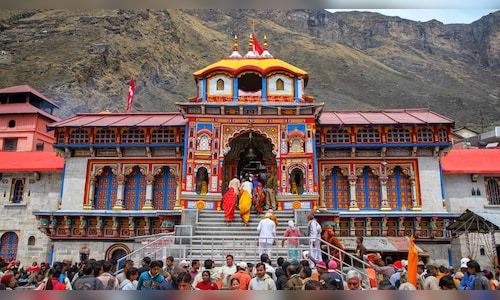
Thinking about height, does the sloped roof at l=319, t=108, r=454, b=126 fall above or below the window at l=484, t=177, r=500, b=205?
above

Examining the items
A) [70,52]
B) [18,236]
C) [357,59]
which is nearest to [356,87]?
Result: [357,59]

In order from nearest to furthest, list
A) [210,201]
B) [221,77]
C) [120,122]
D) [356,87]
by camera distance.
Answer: [210,201]
[221,77]
[120,122]
[356,87]

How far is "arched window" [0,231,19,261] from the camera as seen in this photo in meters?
21.9

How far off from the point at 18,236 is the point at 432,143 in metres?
21.5

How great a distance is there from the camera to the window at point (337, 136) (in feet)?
69.4

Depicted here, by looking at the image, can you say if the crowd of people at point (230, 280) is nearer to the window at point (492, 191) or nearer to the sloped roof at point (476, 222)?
the sloped roof at point (476, 222)

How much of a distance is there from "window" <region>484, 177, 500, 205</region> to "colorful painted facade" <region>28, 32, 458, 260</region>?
2.90 meters

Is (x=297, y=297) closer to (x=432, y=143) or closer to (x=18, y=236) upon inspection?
(x=432, y=143)

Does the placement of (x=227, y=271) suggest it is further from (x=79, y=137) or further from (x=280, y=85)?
(x=79, y=137)

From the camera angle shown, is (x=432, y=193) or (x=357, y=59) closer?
(x=432, y=193)

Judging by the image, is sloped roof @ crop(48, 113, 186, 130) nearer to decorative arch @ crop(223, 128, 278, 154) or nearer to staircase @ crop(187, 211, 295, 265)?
decorative arch @ crop(223, 128, 278, 154)

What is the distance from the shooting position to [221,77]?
20.3 metres

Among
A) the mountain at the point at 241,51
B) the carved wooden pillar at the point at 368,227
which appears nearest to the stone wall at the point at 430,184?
the carved wooden pillar at the point at 368,227

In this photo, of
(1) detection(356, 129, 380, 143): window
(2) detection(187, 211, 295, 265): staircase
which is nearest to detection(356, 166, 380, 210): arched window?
(1) detection(356, 129, 380, 143): window
